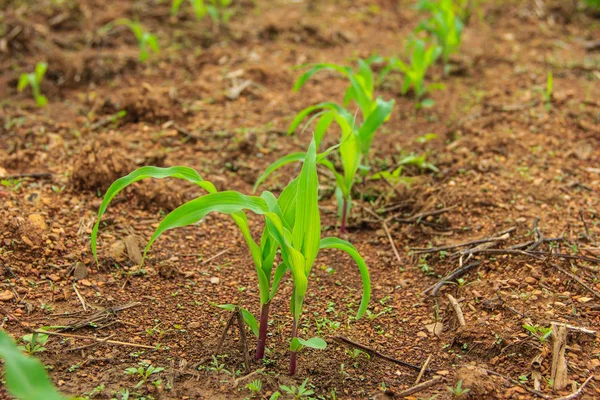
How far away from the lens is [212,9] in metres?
4.90

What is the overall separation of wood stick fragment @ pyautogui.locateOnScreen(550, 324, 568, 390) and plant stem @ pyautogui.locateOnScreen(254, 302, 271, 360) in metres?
0.97

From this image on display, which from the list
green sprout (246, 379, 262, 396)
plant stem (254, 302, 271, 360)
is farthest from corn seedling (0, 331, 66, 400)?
plant stem (254, 302, 271, 360)

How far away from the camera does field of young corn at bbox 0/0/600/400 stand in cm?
196

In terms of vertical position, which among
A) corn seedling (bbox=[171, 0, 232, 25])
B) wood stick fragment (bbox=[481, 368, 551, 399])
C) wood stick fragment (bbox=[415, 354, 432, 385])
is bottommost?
wood stick fragment (bbox=[415, 354, 432, 385])

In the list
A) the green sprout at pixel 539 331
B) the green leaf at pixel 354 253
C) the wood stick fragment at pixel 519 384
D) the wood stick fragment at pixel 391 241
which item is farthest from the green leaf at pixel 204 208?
the wood stick fragment at pixel 391 241

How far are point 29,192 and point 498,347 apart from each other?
222 centimetres

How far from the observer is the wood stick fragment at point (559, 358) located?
76.8 inches

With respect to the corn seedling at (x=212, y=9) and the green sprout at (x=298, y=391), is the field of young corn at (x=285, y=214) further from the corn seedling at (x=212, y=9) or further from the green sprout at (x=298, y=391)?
the corn seedling at (x=212, y=9)

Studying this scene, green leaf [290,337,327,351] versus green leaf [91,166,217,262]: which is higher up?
green leaf [91,166,217,262]

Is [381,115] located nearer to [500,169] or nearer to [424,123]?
[500,169]

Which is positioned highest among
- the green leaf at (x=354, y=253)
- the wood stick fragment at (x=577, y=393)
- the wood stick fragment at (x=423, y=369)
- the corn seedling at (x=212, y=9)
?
the corn seedling at (x=212, y=9)

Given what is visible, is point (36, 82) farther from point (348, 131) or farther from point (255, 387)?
point (255, 387)

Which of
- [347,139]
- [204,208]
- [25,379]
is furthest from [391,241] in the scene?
[25,379]

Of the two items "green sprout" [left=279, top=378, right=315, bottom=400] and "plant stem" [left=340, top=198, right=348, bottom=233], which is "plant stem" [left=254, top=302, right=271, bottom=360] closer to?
"green sprout" [left=279, top=378, right=315, bottom=400]
